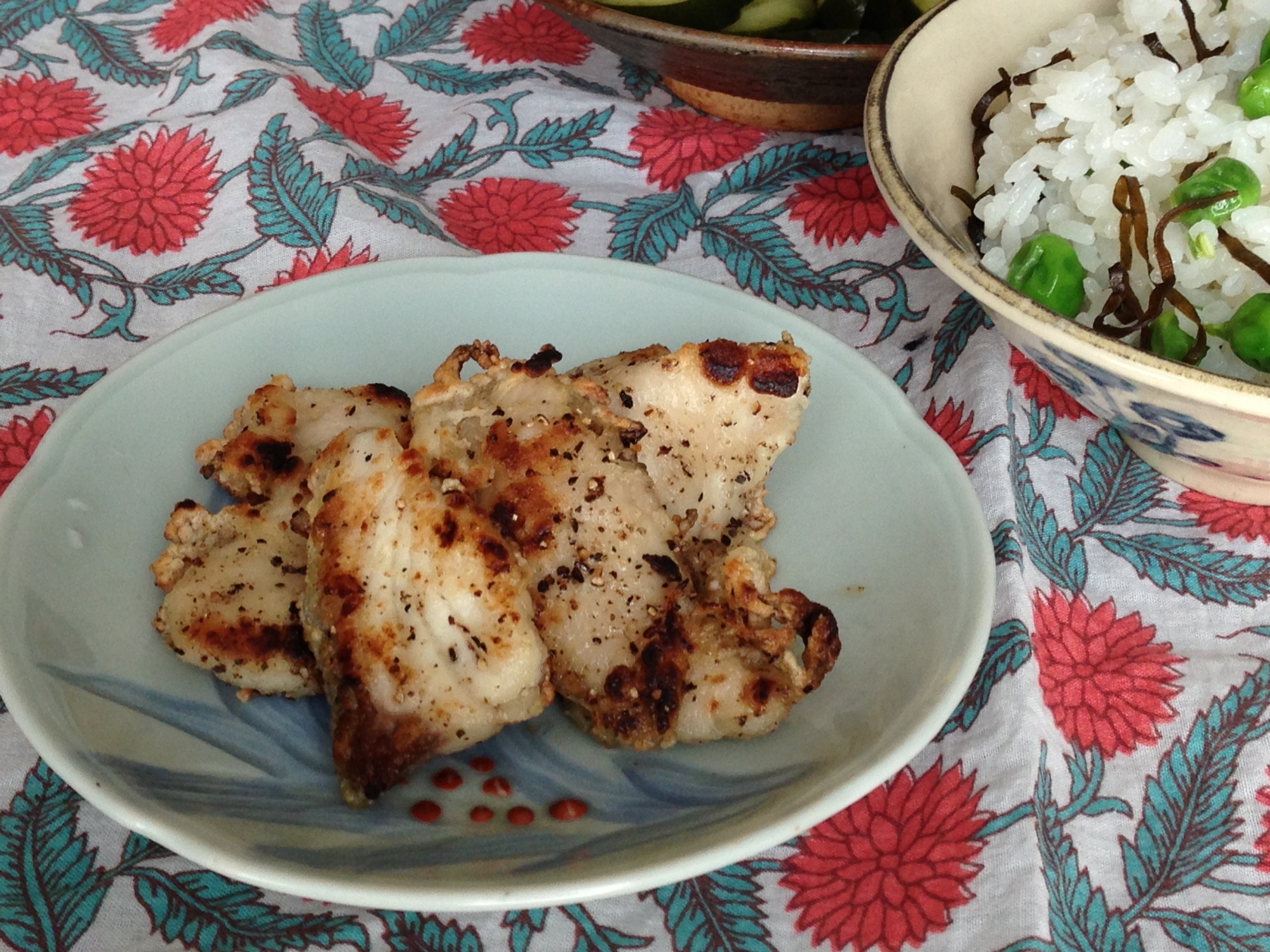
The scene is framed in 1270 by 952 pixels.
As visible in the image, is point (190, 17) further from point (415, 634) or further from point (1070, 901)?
point (1070, 901)

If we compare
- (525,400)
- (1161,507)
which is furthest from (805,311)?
(525,400)

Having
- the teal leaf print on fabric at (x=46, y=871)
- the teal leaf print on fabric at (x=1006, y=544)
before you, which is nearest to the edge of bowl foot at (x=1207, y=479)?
the teal leaf print on fabric at (x=1006, y=544)

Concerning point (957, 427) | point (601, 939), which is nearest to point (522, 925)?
point (601, 939)

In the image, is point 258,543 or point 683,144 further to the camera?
point 683,144

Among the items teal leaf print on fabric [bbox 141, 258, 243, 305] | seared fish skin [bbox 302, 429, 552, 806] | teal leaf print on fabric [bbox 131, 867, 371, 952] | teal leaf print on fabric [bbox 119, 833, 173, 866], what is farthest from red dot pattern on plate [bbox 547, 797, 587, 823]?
teal leaf print on fabric [bbox 141, 258, 243, 305]

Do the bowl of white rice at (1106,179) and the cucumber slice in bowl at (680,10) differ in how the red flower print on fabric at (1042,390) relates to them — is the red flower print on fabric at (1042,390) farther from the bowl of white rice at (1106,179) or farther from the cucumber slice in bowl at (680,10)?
the cucumber slice in bowl at (680,10)

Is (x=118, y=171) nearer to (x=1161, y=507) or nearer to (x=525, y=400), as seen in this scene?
(x=525, y=400)

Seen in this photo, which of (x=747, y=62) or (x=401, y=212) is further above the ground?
(x=747, y=62)
